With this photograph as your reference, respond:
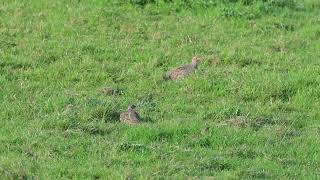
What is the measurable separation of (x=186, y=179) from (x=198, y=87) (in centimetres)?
311

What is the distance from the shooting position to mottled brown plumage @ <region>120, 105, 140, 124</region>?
8703mm

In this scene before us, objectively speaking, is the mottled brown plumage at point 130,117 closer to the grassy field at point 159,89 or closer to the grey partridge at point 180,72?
the grassy field at point 159,89

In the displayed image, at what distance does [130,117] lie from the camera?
8.74 metres

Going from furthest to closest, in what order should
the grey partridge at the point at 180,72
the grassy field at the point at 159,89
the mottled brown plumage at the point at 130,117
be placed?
the grey partridge at the point at 180,72
the mottled brown plumage at the point at 130,117
the grassy field at the point at 159,89

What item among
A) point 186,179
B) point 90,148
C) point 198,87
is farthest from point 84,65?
point 186,179

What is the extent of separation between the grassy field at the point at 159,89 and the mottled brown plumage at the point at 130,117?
11cm

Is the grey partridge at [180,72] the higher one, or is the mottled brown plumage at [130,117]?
the mottled brown plumage at [130,117]

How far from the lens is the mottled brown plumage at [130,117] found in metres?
8.70

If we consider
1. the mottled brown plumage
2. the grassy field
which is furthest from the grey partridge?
the mottled brown plumage

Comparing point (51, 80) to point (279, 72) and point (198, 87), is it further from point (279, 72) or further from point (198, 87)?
point (279, 72)

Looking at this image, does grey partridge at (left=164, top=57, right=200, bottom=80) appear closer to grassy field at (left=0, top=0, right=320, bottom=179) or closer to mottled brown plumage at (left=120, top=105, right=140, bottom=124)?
grassy field at (left=0, top=0, right=320, bottom=179)

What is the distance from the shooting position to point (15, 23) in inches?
478

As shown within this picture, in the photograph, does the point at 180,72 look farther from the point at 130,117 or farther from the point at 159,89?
the point at 130,117

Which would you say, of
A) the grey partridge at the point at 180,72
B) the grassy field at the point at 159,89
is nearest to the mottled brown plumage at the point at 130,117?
the grassy field at the point at 159,89
